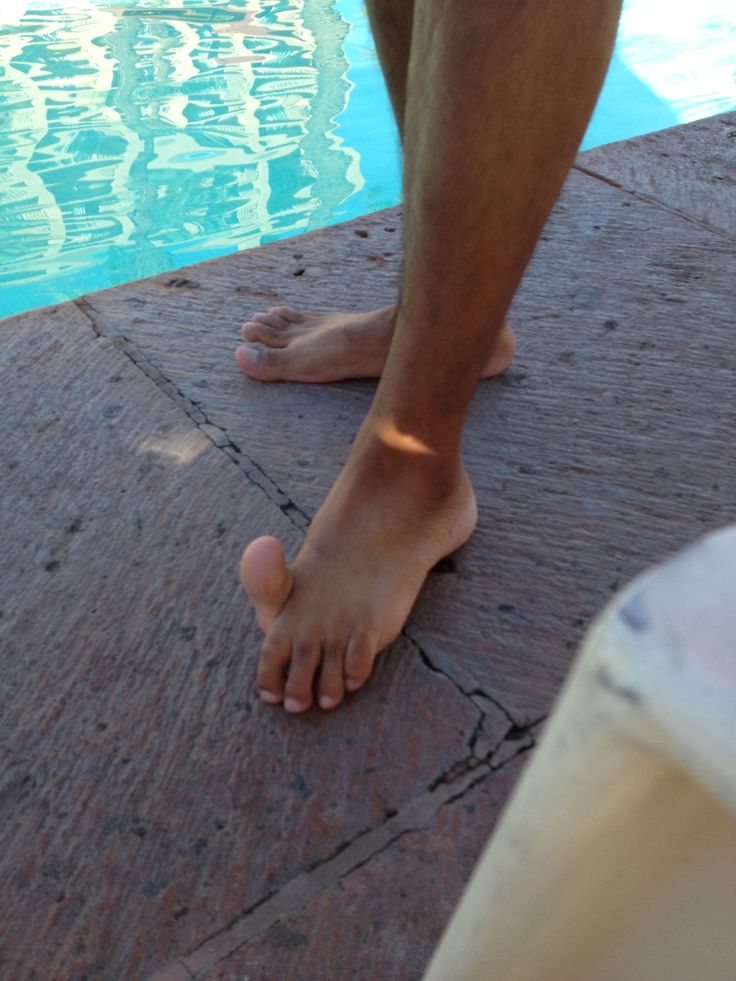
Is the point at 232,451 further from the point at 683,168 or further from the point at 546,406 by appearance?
the point at 683,168

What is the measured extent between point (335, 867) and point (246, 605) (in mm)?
364

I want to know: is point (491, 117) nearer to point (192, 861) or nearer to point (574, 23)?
point (574, 23)

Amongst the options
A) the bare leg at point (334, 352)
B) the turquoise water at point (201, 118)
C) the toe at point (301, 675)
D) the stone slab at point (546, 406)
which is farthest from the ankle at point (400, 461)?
the turquoise water at point (201, 118)

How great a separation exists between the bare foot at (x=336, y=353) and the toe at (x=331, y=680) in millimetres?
609

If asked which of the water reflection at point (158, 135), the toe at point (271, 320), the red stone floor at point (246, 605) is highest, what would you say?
the toe at point (271, 320)

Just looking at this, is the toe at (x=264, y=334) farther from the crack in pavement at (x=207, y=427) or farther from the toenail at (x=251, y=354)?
the crack in pavement at (x=207, y=427)

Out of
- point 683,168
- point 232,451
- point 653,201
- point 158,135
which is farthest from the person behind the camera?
point 158,135

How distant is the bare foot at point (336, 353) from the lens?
1.44 meters

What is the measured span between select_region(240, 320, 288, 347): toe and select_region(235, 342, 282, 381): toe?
3 centimetres

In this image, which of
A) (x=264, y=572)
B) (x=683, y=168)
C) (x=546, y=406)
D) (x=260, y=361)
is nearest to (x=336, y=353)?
(x=260, y=361)

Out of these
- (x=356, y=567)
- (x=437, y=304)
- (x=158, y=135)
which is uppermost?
(x=437, y=304)

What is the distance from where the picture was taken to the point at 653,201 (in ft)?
6.53

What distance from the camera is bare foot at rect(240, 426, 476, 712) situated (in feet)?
3.21

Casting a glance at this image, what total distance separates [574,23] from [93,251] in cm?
305
